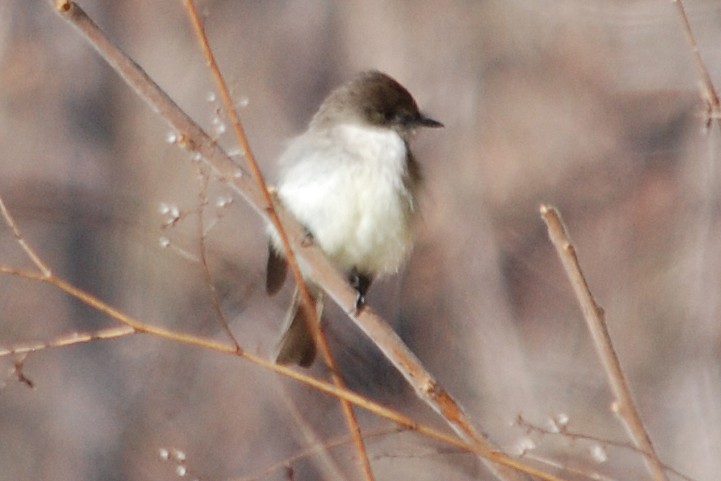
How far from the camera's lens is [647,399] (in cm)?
609

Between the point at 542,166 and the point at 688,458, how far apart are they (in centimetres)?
152

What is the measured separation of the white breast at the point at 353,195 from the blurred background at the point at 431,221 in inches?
96.5

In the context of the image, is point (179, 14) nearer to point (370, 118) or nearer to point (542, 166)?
A: point (542, 166)

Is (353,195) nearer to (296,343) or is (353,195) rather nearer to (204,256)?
(296,343)

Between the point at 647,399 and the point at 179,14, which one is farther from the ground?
the point at 179,14

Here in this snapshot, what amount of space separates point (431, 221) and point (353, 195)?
9.37 ft

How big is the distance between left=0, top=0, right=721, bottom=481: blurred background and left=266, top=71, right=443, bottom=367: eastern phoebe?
2379 millimetres

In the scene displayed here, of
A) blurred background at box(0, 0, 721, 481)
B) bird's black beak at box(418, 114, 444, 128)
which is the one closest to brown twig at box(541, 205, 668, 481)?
bird's black beak at box(418, 114, 444, 128)

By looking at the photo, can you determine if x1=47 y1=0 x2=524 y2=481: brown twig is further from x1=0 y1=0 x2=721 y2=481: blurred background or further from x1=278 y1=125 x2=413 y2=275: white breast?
x1=0 y1=0 x2=721 y2=481: blurred background

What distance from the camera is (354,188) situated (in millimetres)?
3092

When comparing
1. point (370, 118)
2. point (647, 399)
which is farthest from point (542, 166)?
point (370, 118)

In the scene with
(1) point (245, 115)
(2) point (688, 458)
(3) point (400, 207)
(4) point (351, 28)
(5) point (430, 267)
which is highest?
(4) point (351, 28)

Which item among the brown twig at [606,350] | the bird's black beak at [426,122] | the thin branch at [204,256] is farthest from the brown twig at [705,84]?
the bird's black beak at [426,122]

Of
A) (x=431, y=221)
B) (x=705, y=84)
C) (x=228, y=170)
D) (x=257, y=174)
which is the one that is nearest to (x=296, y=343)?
(x=228, y=170)
